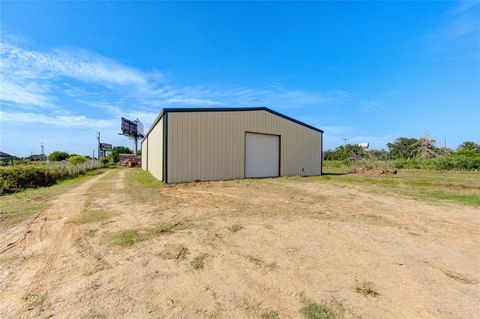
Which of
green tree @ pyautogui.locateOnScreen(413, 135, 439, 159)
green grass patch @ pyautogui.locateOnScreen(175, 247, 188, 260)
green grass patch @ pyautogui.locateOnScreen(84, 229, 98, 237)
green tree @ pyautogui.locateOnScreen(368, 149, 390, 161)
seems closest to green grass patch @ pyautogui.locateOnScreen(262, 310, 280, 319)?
green grass patch @ pyautogui.locateOnScreen(175, 247, 188, 260)

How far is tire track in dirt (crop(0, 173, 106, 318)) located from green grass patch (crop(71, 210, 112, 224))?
0.20 metres

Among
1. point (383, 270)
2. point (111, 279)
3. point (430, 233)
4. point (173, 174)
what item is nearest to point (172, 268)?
point (111, 279)

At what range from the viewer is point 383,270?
2.70m

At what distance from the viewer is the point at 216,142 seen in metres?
11.9

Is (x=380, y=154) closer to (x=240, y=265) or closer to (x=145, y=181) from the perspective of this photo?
(x=145, y=181)

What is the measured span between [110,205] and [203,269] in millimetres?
4495

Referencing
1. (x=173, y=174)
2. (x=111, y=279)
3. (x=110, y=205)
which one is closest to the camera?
(x=111, y=279)

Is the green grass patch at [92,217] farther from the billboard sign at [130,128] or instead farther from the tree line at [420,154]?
the billboard sign at [130,128]

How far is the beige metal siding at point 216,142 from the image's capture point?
10.9m

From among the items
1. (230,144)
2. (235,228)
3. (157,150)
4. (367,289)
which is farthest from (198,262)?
(157,150)

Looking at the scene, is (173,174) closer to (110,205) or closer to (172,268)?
(110,205)

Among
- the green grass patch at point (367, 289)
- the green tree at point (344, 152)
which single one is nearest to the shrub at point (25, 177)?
the green grass patch at point (367, 289)

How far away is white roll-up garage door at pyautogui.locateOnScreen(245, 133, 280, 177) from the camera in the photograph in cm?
1325

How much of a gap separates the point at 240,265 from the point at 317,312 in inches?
42.4
